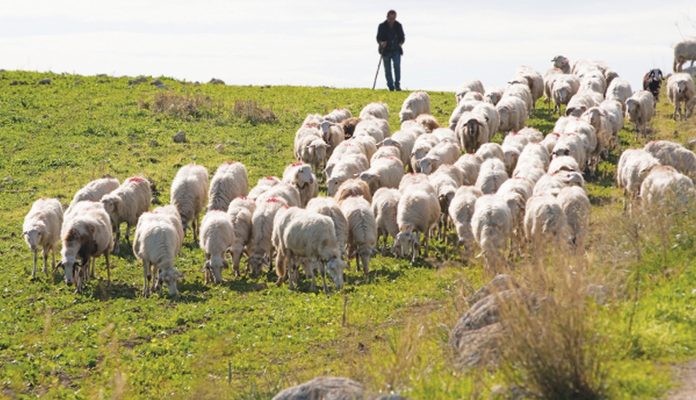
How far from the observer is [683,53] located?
3969 cm

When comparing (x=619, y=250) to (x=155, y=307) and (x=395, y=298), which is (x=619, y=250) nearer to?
(x=395, y=298)

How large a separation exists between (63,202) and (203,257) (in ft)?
20.7

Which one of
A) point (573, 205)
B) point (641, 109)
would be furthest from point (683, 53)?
point (573, 205)

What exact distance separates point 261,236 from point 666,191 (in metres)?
7.30

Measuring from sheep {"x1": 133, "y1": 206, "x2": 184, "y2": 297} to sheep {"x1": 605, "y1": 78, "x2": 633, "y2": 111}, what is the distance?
55.4 ft

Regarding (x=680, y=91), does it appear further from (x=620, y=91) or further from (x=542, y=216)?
(x=542, y=216)

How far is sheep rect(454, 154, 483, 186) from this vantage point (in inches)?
872

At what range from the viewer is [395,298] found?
16000 millimetres

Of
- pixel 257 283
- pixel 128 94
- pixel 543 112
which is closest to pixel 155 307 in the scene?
pixel 257 283

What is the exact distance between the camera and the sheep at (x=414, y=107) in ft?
101

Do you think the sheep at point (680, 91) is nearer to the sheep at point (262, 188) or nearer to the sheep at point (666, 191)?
the sheep at point (666, 191)

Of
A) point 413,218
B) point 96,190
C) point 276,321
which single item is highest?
point 96,190

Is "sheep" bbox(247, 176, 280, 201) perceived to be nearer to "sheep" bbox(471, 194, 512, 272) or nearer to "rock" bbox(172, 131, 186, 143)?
"sheep" bbox(471, 194, 512, 272)

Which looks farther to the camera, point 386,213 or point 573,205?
point 386,213
